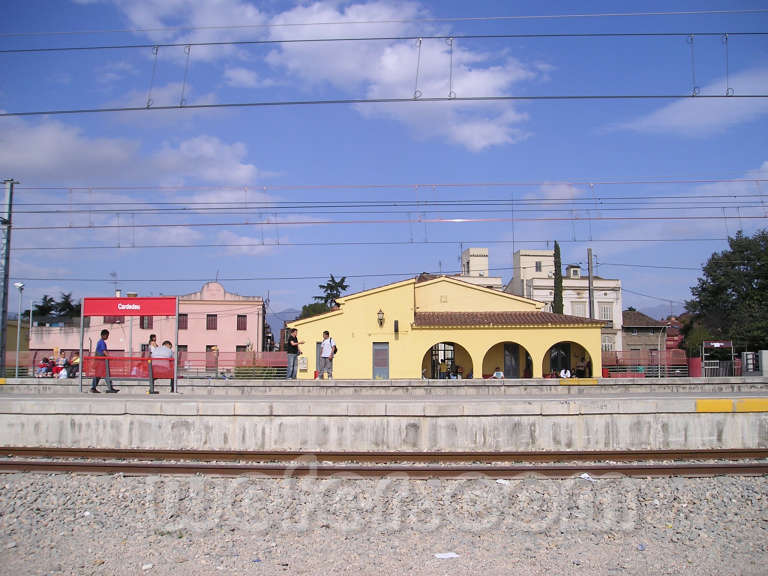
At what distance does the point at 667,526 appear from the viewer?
6.85 m

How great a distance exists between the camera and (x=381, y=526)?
6867mm

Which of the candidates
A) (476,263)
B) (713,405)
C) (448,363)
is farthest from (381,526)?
(476,263)

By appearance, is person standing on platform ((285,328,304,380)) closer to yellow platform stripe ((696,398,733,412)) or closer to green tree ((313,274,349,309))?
yellow platform stripe ((696,398,733,412))

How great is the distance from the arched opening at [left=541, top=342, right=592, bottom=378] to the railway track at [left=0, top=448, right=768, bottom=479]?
20641 millimetres

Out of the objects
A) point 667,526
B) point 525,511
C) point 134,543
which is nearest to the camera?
point 134,543

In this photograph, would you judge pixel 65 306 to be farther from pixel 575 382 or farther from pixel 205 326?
pixel 575 382

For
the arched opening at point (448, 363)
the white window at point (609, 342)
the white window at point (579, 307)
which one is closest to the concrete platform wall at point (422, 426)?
the arched opening at point (448, 363)

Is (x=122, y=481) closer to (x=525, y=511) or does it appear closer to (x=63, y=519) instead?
(x=63, y=519)

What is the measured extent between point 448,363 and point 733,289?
38.1 meters

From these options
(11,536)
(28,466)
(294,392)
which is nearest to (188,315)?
(294,392)

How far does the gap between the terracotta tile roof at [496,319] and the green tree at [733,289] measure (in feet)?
89.0

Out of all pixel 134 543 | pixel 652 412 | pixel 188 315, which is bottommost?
pixel 134 543

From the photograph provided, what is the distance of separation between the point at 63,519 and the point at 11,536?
0.60 metres

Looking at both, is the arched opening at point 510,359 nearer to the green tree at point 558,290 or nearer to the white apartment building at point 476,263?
the green tree at point 558,290
